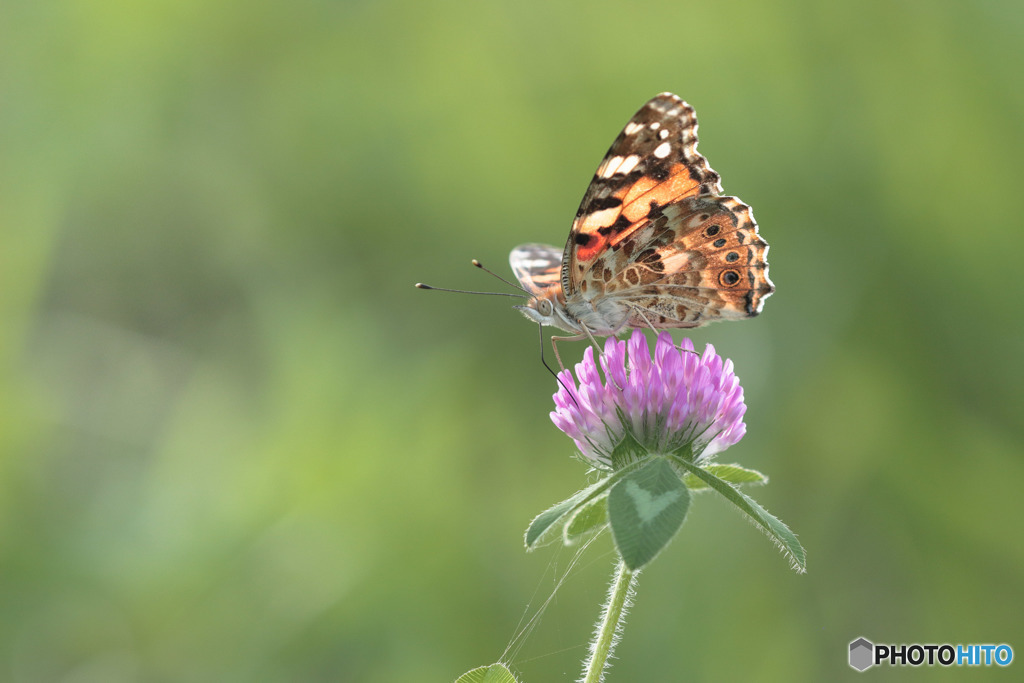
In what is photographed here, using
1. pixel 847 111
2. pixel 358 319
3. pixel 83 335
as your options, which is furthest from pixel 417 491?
pixel 847 111

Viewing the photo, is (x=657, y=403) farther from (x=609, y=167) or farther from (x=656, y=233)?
(x=609, y=167)

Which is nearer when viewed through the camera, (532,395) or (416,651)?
(416,651)

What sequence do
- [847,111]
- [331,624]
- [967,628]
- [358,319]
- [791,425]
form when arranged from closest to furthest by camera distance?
[331,624]
[967,628]
[791,425]
[358,319]
[847,111]

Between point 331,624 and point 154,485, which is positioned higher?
point 154,485

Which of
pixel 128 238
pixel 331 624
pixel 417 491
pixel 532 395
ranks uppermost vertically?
pixel 128 238

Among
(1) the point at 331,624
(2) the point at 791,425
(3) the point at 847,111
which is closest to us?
(1) the point at 331,624

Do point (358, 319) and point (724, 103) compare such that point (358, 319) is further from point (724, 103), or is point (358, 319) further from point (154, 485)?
point (724, 103)

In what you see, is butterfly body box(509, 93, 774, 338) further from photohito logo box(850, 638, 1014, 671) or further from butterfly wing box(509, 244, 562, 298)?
photohito logo box(850, 638, 1014, 671)
